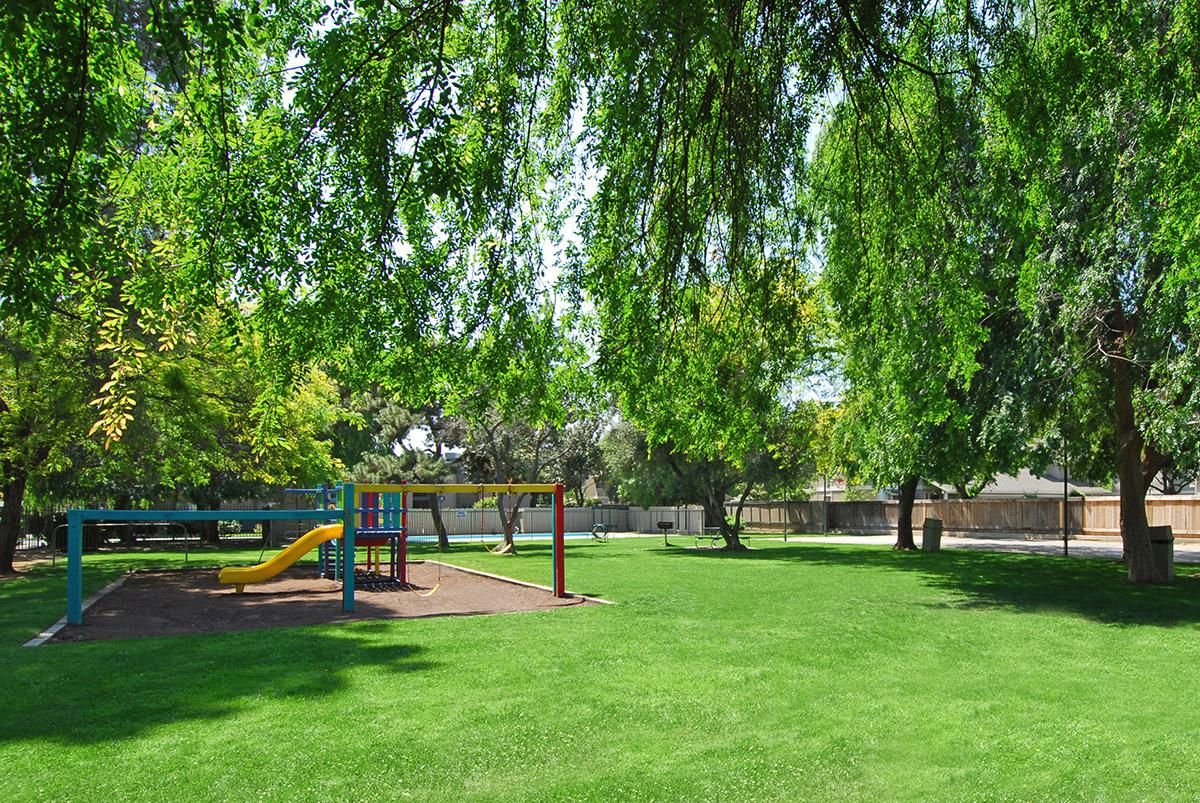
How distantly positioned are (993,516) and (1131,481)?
2339 cm

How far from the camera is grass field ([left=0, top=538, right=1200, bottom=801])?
5309 mm

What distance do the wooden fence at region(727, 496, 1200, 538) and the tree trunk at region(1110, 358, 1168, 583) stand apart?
16179 mm

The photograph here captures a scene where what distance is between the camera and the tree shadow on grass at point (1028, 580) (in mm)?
13727

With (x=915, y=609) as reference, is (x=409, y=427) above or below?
above

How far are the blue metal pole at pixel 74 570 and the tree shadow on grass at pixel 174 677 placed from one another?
1.87 metres

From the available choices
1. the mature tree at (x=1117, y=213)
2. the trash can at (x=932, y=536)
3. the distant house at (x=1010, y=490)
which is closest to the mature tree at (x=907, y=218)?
the mature tree at (x=1117, y=213)

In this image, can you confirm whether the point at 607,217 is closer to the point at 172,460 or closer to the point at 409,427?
the point at 172,460

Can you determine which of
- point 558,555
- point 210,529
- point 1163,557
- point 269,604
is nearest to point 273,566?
point 269,604

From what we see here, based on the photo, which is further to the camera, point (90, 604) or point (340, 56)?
point (90, 604)

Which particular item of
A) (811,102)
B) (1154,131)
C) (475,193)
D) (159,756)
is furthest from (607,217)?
(159,756)

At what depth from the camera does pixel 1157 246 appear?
8.83 metres

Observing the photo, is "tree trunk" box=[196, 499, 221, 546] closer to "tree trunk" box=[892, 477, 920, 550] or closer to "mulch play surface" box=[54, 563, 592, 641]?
"mulch play surface" box=[54, 563, 592, 641]

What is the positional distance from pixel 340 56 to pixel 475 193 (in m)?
1.12

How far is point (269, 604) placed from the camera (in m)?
14.7
